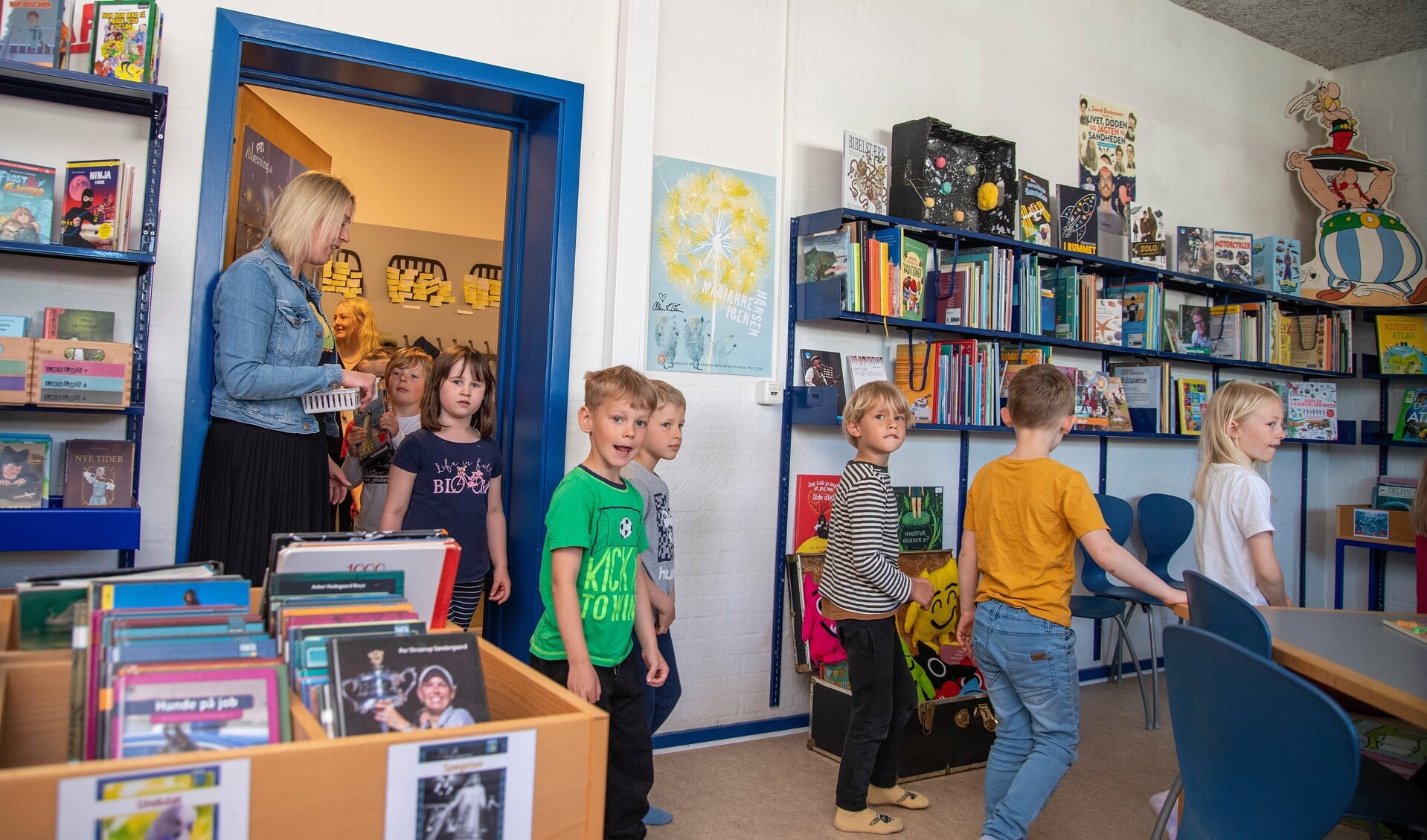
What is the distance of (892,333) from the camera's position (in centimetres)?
412

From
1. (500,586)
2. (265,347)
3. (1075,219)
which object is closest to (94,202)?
(265,347)

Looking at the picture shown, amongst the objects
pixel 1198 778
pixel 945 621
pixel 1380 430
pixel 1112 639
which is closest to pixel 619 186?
pixel 945 621

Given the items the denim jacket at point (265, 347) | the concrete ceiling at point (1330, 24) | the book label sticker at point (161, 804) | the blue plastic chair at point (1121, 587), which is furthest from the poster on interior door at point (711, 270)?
the concrete ceiling at point (1330, 24)

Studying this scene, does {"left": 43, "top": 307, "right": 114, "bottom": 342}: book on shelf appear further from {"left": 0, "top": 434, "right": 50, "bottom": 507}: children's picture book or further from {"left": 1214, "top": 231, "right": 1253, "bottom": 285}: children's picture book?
{"left": 1214, "top": 231, "right": 1253, "bottom": 285}: children's picture book

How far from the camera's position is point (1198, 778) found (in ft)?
5.42

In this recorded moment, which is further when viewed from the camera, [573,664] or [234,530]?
[234,530]

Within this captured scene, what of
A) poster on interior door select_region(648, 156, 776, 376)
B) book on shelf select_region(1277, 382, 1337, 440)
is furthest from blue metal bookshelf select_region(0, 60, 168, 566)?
book on shelf select_region(1277, 382, 1337, 440)

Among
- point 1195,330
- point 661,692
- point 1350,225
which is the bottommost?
point 661,692

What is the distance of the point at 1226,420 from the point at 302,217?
111 inches

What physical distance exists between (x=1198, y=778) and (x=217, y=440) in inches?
99.5

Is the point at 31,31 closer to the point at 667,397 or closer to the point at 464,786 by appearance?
the point at 667,397

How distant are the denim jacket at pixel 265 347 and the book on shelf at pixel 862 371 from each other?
1.94 meters

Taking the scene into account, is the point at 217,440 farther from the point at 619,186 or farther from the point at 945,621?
the point at 945,621

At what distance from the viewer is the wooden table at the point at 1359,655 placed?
165 cm
